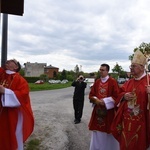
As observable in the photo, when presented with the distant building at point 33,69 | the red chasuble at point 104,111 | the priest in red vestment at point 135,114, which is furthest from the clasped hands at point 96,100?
the distant building at point 33,69

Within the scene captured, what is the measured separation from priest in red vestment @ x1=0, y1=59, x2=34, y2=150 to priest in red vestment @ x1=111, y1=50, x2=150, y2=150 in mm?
1680

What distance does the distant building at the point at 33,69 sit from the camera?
12550 centimetres

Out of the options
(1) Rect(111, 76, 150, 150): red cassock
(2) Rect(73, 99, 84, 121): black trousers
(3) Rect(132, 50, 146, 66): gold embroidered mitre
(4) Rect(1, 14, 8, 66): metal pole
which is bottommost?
(2) Rect(73, 99, 84, 121): black trousers

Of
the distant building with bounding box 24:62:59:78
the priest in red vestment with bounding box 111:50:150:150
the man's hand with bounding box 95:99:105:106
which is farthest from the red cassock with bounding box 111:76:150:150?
the distant building with bounding box 24:62:59:78

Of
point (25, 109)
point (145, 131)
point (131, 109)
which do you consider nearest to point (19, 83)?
point (25, 109)

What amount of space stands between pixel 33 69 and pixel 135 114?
408 feet

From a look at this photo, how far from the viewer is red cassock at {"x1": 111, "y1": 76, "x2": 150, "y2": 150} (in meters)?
4.98

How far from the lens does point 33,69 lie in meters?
128

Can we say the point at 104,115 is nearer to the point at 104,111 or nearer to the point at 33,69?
the point at 104,111

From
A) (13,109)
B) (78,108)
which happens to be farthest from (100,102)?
(78,108)

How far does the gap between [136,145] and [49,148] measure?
97.5 inches

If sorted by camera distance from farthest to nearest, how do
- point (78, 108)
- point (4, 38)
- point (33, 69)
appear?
point (33, 69), point (78, 108), point (4, 38)

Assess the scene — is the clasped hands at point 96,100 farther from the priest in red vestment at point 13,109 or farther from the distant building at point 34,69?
the distant building at point 34,69

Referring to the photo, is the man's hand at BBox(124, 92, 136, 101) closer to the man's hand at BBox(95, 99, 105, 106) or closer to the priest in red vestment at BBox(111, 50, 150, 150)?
the priest in red vestment at BBox(111, 50, 150, 150)
